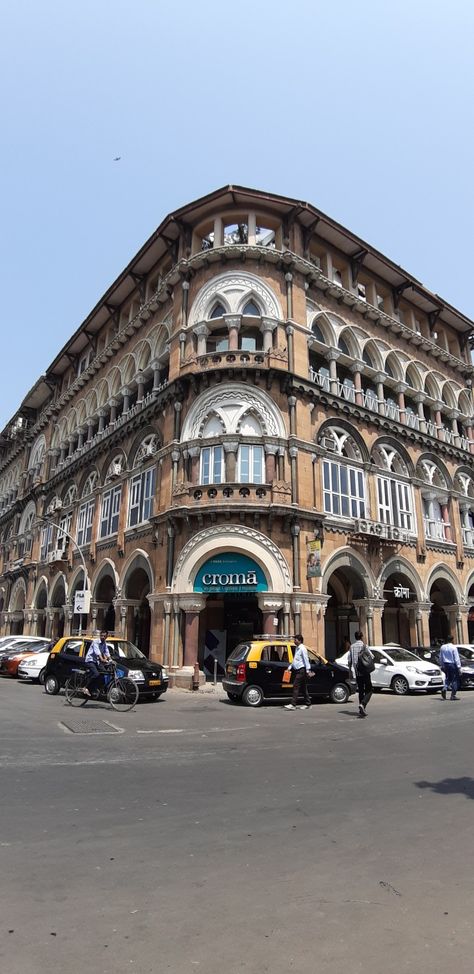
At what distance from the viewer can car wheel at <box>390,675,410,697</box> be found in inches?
768

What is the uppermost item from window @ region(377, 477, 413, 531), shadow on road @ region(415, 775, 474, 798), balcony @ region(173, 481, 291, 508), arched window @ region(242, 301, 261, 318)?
arched window @ region(242, 301, 261, 318)

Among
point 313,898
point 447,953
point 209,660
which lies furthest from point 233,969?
point 209,660

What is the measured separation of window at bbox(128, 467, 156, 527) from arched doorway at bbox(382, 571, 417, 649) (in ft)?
38.5

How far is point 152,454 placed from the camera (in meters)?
26.6

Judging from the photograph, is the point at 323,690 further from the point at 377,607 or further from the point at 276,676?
the point at 377,607

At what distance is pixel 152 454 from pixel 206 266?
895 cm

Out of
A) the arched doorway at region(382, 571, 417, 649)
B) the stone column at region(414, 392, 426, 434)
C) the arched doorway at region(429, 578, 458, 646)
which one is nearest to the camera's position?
the arched doorway at region(382, 571, 417, 649)

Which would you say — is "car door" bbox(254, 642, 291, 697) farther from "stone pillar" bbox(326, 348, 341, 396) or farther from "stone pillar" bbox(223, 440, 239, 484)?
"stone pillar" bbox(326, 348, 341, 396)

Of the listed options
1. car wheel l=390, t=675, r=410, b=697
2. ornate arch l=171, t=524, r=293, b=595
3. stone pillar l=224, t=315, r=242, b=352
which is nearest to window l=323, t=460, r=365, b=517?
ornate arch l=171, t=524, r=293, b=595

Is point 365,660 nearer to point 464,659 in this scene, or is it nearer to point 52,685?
point 52,685

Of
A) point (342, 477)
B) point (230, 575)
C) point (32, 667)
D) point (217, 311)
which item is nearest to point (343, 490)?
point (342, 477)

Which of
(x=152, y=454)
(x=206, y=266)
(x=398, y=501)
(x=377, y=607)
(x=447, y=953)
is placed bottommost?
(x=447, y=953)

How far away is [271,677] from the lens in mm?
16359

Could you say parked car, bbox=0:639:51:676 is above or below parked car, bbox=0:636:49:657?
below
